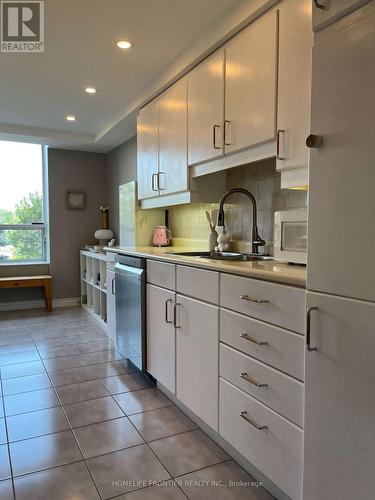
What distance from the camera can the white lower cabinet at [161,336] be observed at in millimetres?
2270

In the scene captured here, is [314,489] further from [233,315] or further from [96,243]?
[96,243]

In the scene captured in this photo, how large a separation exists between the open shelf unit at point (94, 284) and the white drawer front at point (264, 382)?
2.76 metres

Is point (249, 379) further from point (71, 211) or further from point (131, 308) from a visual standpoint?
point (71, 211)

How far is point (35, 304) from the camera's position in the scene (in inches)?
211

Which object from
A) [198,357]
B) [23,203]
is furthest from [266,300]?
[23,203]

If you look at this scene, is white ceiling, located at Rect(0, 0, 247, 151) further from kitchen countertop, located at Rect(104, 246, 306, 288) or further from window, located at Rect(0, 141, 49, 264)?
kitchen countertop, located at Rect(104, 246, 306, 288)

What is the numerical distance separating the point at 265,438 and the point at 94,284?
360 centimetres

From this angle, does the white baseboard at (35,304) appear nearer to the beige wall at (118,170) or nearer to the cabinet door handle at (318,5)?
the beige wall at (118,170)

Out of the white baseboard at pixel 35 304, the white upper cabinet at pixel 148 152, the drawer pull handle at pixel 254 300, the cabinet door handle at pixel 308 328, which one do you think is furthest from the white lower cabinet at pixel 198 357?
the white baseboard at pixel 35 304

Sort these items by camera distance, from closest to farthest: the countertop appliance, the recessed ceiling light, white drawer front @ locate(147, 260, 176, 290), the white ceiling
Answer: the white ceiling → white drawer front @ locate(147, 260, 176, 290) → the recessed ceiling light → the countertop appliance

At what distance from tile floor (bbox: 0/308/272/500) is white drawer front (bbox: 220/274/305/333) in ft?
2.55

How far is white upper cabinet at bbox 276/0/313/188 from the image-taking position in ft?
5.40

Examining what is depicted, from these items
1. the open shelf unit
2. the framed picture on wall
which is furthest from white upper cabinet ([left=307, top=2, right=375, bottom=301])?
the framed picture on wall

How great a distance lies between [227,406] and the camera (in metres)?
1.75
